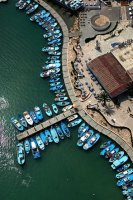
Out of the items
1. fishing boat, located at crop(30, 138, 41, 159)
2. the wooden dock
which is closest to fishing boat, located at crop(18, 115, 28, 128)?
the wooden dock

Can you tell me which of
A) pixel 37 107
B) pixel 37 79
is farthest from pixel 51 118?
pixel 37 79

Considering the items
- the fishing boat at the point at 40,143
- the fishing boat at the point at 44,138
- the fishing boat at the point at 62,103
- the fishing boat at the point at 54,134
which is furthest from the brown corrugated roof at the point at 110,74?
the fishing boat at the point at 40,143

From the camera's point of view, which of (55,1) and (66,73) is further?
(55,1)

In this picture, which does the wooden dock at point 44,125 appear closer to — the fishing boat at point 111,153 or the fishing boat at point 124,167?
the fishing boat at point 111,153

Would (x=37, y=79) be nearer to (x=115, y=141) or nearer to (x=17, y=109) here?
(x=17, y=109)

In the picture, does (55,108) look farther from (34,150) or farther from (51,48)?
(51,48)

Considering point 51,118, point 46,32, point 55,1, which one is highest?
point 55,1
